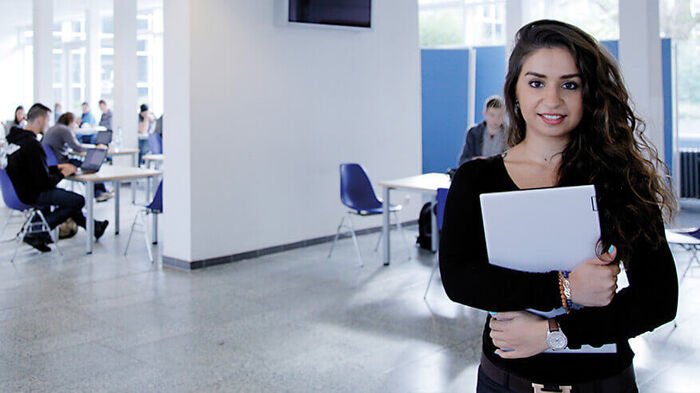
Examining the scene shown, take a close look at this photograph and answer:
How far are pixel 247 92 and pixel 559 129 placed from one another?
5587 mm

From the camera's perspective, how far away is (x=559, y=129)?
137 cm

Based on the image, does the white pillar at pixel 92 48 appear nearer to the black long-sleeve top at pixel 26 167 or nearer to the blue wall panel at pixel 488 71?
the blue wall panel at pixel 488 71

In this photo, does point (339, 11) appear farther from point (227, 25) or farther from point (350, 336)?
point (350, 336)

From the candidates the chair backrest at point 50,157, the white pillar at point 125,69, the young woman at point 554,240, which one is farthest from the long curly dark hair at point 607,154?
the white pillar at point 125,69

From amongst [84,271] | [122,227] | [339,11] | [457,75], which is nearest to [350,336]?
[84,271]

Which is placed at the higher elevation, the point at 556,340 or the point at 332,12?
the point at 332,12

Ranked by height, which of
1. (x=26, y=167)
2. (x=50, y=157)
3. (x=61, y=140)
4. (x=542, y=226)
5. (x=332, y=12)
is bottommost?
(x=542, y=226)

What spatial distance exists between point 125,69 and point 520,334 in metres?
12.1

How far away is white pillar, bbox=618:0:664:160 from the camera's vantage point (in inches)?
Result: 227

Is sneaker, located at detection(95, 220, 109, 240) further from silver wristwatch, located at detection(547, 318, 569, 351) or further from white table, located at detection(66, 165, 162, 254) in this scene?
silver wristwatch, located at detection(547, 318, 569, 351)

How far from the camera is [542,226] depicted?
1.28m

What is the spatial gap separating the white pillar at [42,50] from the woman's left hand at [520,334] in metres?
13.8

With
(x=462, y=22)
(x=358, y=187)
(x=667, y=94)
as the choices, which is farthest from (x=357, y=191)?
(x=462, y=22)

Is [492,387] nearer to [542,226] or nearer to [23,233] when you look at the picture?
[542,226]
